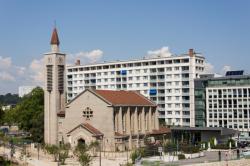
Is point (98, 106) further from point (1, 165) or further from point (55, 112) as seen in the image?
point (1, 165)

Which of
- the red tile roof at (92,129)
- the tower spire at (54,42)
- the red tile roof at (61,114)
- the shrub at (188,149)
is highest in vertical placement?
the tower spire at (54,42)

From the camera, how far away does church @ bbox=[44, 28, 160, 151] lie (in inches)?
3009

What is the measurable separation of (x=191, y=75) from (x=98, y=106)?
31.4 metres

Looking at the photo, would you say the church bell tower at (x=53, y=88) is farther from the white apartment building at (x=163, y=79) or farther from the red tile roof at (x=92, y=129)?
the white apartment building at (x=163, y=79)

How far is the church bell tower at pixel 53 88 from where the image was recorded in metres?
83.9

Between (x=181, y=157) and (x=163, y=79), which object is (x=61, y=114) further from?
(x=163, y=79)

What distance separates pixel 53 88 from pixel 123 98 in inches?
517

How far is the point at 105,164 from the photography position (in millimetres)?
59656

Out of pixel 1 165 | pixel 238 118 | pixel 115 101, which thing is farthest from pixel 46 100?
pixel 238 118

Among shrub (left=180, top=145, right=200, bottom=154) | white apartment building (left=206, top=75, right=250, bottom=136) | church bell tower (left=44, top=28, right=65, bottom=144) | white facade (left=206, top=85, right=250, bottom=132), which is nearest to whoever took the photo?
shrub (left=180, top=145, right=200, bottom=154)

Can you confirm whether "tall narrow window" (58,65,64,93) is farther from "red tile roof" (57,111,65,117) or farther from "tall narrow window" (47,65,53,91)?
"red tile roof" (57,111,65,117)

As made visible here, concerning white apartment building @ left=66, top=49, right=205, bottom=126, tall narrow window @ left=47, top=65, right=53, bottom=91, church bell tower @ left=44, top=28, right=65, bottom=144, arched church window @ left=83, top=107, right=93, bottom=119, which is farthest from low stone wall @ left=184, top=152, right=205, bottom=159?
white apartment building @ left=66, top=49, right=205, bottom=126

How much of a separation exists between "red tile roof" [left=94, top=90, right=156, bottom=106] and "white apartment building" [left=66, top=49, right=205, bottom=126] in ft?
56.9

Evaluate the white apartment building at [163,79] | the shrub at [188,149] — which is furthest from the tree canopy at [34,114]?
the shrub at [188,149]
